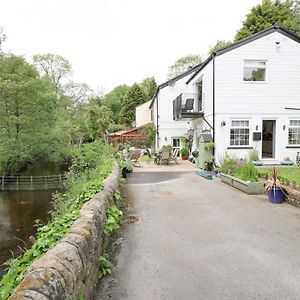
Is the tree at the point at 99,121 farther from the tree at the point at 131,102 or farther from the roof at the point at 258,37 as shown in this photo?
the tree at the point at 131,102

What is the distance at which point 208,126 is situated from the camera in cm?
1503

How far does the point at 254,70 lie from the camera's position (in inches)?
555

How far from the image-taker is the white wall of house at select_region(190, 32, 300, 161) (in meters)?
13.7

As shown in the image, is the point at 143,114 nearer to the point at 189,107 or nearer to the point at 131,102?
the point at 131,102

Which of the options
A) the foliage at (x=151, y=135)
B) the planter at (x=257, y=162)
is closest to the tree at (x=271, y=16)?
the foliage at (x=151, y=135)

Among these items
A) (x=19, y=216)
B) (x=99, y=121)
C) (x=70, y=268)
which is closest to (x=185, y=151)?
(x=99, y=121)

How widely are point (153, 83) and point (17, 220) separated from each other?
45856 millimetres

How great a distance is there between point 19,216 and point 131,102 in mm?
37388

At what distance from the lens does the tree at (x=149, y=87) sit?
51.9m

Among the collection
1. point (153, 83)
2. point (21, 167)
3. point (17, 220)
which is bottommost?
point (17, 220)

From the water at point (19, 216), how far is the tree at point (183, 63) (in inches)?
1395

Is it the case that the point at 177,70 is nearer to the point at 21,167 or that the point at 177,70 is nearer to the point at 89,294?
the point at 21,167

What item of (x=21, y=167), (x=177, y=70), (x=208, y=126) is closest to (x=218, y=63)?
(x=208, y=126)

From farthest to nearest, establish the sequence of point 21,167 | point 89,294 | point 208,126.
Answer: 1. point 21,167
2. point 208,126
3. point 89,294
